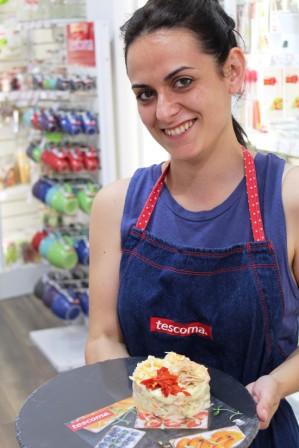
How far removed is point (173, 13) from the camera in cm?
131

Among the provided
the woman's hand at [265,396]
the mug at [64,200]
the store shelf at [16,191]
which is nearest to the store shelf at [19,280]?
the store shelf at [16,191]

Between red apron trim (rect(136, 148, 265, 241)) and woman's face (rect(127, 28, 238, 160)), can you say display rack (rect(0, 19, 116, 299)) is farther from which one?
woman's face (rect(127, 28, 238, 160))

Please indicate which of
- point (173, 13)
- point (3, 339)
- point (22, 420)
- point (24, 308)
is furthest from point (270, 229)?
point (24, 308)

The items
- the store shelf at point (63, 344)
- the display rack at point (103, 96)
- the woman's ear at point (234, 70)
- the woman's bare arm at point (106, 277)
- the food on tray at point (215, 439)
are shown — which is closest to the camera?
the food on tray at point (215, 439)

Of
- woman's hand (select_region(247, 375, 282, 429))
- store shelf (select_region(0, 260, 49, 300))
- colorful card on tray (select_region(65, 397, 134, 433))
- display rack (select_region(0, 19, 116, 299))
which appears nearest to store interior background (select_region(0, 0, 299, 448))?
display rack (select_region(0, 19, 116, 299))

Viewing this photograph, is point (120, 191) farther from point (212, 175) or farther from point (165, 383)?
point (165, 383)

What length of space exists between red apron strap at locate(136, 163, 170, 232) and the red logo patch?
8.2 inches

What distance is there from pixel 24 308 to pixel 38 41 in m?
1.85

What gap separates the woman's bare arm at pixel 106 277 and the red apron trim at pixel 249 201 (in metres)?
0.07

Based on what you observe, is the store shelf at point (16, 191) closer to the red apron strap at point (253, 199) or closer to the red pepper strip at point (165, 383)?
the red apron strap at point (253, 199)

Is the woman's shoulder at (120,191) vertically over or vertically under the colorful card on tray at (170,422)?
over

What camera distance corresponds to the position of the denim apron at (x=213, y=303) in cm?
133

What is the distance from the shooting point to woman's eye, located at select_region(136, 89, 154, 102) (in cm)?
132

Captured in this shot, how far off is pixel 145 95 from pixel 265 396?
2.07 ft
